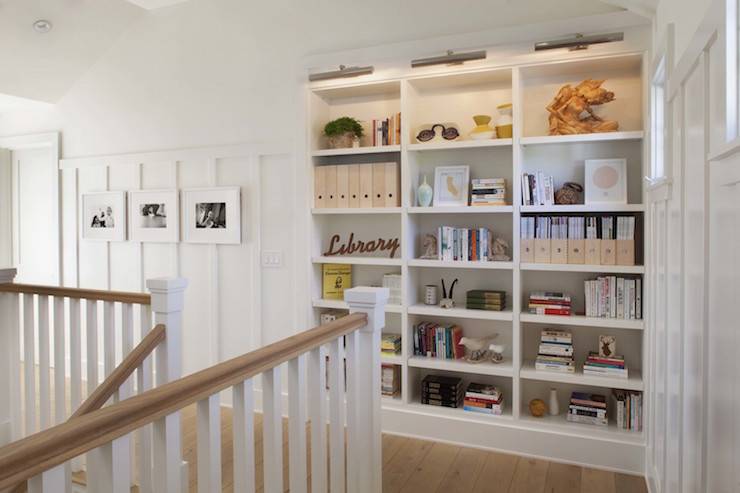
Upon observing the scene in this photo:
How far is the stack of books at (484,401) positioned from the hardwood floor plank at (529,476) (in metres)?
0.31

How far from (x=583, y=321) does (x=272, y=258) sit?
6.79 ft

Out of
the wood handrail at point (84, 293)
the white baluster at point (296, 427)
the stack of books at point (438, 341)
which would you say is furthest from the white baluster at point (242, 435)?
the stack of books at point (438, 341)

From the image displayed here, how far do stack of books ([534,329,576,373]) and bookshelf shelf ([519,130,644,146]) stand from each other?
1099 millimetres

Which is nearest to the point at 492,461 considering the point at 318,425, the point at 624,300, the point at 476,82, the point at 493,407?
the point at 493,407

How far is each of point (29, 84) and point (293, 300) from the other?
2935mm

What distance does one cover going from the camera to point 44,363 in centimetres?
276

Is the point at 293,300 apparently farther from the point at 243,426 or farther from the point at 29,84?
the point at 29,84

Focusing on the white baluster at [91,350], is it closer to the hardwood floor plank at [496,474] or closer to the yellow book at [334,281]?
the yellow book at [334,281]

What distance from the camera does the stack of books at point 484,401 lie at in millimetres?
3117

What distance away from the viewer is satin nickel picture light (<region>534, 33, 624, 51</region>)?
2.70 metres

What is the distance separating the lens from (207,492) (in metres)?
1.26

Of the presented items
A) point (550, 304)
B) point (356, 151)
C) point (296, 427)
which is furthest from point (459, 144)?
point (296, 427)

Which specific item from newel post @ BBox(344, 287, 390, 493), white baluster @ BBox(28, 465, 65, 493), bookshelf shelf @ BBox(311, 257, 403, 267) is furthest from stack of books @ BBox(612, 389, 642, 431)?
white baluster @ BBox(28, 465, 65, 493)

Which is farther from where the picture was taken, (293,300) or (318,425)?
(293,300)
